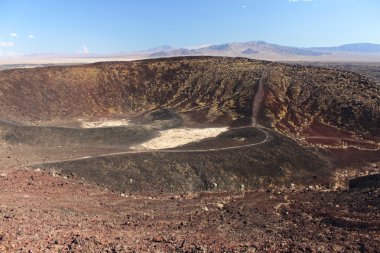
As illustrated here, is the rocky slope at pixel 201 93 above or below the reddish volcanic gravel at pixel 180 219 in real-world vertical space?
above

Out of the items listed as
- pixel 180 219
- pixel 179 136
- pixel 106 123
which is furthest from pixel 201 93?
pixel 180 219

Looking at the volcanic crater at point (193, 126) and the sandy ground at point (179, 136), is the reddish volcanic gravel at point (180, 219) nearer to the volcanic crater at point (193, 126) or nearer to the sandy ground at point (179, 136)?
the volcanic crater at point (193, 126)

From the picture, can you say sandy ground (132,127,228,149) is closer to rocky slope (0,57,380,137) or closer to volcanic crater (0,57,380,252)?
volcanic crater (0,57,380,252)

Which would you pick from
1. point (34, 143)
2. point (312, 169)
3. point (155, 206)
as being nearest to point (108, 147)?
point (34, 143)

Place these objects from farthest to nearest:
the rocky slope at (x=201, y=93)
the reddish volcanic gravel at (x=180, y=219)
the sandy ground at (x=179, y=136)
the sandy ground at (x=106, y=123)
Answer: the rocky slope at (x=201, y=93) < the sandy ground at (x=106, y=123) < the sandy ground at (x=179, y=136) < the reddish volcanic gravel at (x=180, y=219)

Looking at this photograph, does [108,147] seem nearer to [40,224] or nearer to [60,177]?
[60,177]

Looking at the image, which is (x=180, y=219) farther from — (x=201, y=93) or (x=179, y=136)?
A: (x=201, y=93)

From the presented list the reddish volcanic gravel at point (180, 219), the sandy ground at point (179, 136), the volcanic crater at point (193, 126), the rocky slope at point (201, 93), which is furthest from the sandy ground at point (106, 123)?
the reddish volcanic gravel at point (180, 219)
